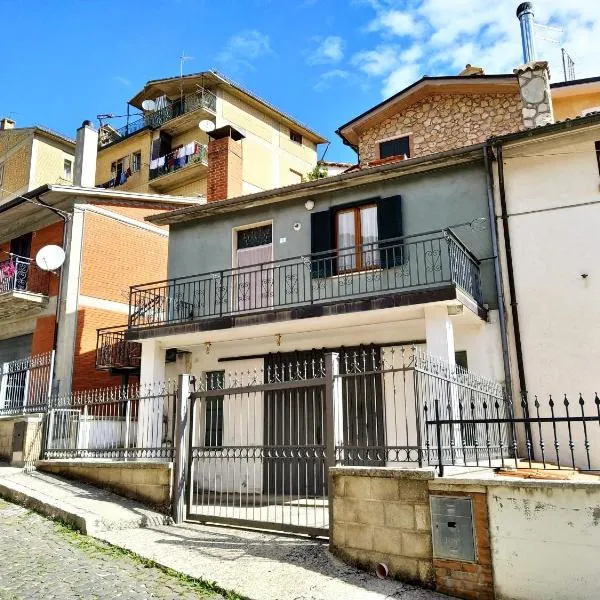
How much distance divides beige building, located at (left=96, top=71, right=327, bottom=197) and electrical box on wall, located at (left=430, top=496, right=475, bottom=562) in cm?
2533

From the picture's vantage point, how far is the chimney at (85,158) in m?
19.5

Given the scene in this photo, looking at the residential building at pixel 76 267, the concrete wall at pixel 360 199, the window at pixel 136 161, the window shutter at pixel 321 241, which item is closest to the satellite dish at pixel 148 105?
the window at pixel 136 161

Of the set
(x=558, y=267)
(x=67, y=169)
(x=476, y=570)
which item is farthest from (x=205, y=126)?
(x=476, y=570)

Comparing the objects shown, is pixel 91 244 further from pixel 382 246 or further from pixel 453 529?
pixel 453 529

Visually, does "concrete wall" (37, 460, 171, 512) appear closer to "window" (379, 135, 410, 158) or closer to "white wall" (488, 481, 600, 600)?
"white wall" (488, 481, 600, 600)

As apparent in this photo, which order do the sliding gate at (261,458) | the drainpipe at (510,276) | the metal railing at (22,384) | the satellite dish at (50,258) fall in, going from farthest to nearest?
the satellite dish at (50,258)
the metal railing at (22,384)
the drainpipe at (510,276)
the sliding gate at (261,458)

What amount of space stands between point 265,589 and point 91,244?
1411 cm

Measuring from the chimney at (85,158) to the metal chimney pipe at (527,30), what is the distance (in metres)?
13.5

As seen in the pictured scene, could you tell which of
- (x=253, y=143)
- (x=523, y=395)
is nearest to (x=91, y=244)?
(x=523, y=395)

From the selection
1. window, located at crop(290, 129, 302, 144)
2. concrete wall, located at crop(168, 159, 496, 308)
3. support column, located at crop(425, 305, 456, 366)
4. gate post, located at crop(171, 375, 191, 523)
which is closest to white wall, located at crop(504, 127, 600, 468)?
concrete wall, located at crop(168, 159, 496, 308)

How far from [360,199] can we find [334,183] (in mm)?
679

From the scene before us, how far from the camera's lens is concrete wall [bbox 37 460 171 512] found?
903cm

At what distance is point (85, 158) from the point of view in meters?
19.8

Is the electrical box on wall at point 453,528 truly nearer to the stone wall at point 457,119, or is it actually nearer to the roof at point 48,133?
the stone wall at point 457,119
